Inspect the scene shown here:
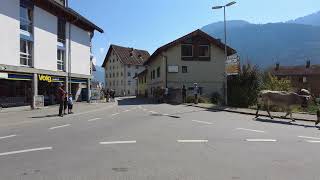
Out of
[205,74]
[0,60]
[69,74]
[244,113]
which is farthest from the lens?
[205,74]

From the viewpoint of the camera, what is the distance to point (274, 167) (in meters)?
8.38

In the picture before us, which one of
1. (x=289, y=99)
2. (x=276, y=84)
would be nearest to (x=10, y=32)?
(x=289, y=99)

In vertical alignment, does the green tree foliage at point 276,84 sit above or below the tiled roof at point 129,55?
below

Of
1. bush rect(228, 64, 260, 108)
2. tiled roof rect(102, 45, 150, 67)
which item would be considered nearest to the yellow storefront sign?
bush rect(228, 64, 260, 108)

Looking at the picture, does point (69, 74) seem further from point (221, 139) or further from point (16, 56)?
point (221, 139)

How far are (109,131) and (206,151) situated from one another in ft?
16.6

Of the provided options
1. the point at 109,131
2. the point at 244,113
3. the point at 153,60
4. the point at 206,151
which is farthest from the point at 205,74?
the point at 206,151

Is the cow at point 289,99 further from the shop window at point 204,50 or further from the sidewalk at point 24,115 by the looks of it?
the shop window at point 204,50

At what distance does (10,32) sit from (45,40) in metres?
6.08

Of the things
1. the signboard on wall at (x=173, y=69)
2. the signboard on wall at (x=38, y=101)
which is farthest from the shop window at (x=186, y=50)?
the signboard on wall at (x=38, y=101)

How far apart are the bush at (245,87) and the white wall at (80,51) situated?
54.0 ft

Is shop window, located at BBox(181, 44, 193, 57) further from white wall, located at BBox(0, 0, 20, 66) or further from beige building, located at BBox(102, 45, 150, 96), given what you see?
beige building, located at BBox(102, 45, 150, 96)

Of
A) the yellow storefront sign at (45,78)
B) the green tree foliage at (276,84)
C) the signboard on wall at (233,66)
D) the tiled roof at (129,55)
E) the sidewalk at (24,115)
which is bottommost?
the sidewalk at (24,115)

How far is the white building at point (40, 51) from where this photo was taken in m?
29.0
